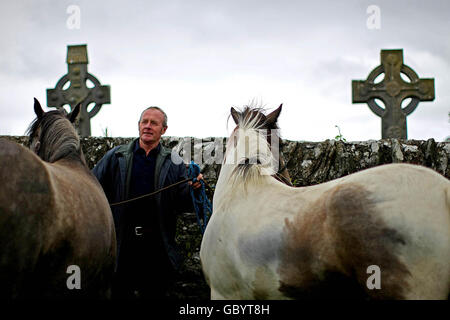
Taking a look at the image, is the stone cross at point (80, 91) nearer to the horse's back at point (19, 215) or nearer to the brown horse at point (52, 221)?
the brown horse at point (52, 221)

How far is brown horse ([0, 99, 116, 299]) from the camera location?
2.56 meters

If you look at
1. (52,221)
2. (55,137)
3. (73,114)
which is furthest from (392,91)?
(52,221)

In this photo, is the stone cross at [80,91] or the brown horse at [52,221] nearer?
the brown horse at [52,221]

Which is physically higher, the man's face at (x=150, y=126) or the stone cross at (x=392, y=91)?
the stone cross at (x=392, y=91)

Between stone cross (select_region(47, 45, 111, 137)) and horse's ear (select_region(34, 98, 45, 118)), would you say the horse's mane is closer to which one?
Result: horse's ear (select_region(34, 98, 45, 118))

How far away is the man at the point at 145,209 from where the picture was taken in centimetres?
449

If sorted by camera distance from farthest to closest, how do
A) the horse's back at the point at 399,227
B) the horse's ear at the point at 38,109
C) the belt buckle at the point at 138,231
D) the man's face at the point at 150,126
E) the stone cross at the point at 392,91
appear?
the stone cross at the point at 392,91 → the man's face at the point at 150,126 → the belt buckle at the point at 138,231 → the horse's ear at the point at 38,109 → the horse's back at the point at 399,227

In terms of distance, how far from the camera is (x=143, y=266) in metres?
4.52

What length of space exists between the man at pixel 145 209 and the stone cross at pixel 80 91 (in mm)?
3534

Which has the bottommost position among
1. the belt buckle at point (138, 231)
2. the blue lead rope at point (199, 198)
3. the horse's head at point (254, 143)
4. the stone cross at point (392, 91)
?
the belt buckle at point (138, 231)

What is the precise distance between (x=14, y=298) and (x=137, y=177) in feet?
6.87

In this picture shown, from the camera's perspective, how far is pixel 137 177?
15.1ft

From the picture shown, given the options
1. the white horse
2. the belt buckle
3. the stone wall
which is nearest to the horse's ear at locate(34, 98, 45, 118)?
the belt buckle

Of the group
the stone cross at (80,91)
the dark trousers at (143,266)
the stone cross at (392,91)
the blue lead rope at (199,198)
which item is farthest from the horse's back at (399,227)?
the stone cross at (80,91)
